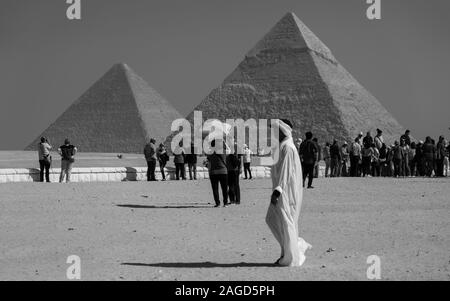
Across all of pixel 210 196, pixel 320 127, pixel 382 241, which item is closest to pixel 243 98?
pixel 320 127

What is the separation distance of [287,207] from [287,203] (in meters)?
0.04

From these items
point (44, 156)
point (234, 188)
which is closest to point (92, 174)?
point (44, 156)

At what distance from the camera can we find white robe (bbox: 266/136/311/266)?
25.4ft

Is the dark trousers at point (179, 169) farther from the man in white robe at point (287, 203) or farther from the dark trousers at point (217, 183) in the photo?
the man in white robe at point (287, 203)

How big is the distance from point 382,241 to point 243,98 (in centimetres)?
7758

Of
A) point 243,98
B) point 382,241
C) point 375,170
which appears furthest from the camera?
point 243,98

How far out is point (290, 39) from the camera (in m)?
88.1

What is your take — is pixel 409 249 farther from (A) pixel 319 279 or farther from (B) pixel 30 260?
(B) pixel 30 260

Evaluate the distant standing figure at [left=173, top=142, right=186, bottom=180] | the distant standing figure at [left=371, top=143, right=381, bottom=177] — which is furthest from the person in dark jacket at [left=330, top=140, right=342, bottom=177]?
the distant standing figure at [left=173, top=142, right=186, bottom=180]

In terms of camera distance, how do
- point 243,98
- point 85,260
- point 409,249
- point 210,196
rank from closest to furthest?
point 85,260
point 409,249
point 210,196
point 243,98

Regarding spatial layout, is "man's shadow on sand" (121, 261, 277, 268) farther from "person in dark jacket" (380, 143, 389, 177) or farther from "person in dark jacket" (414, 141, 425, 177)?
"person in dark jacket" (380, 143, 389, 177)

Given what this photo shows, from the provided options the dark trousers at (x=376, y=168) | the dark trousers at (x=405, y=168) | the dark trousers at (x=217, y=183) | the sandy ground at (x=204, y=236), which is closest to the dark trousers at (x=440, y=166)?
the dark trousers at (x=405, y=168)

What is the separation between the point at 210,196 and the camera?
53.5 feet

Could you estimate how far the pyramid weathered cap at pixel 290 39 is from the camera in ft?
287
